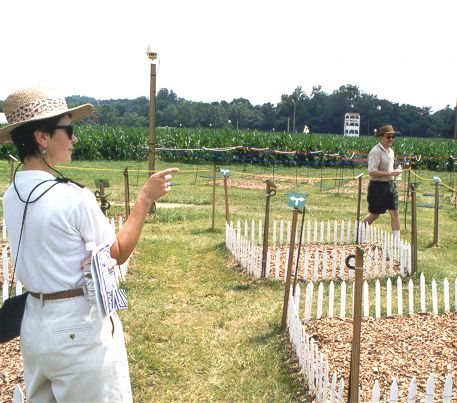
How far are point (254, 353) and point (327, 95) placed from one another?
355 feet

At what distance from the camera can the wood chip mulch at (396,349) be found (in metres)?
4.09

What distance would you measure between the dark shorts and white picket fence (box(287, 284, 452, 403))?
12.4 feet

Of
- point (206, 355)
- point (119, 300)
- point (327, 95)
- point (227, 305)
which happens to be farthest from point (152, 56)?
point (327, 95)

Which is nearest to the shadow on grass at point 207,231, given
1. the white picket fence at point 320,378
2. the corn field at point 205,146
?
the white picket fence at point 320,378

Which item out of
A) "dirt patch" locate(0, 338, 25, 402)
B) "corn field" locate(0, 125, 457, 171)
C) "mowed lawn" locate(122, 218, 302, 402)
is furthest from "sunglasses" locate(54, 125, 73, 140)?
"corn field" locate(0, 125, 457, 171)

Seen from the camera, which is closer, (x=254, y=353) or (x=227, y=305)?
(x=254, y=353)

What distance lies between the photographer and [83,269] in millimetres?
2082

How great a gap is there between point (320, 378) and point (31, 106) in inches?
110

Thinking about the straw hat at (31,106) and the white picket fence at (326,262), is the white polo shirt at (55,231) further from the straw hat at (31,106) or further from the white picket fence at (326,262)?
the white picket fence at (326,262)

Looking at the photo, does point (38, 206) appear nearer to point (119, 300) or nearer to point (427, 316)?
point (119, 300)

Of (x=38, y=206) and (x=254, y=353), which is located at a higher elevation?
(x=38, y=206)

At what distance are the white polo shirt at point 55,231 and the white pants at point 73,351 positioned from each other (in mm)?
100

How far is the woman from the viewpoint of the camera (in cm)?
204

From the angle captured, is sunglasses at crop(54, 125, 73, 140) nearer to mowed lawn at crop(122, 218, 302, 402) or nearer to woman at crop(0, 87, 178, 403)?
woman at crop(0, 87, 178, 403)
